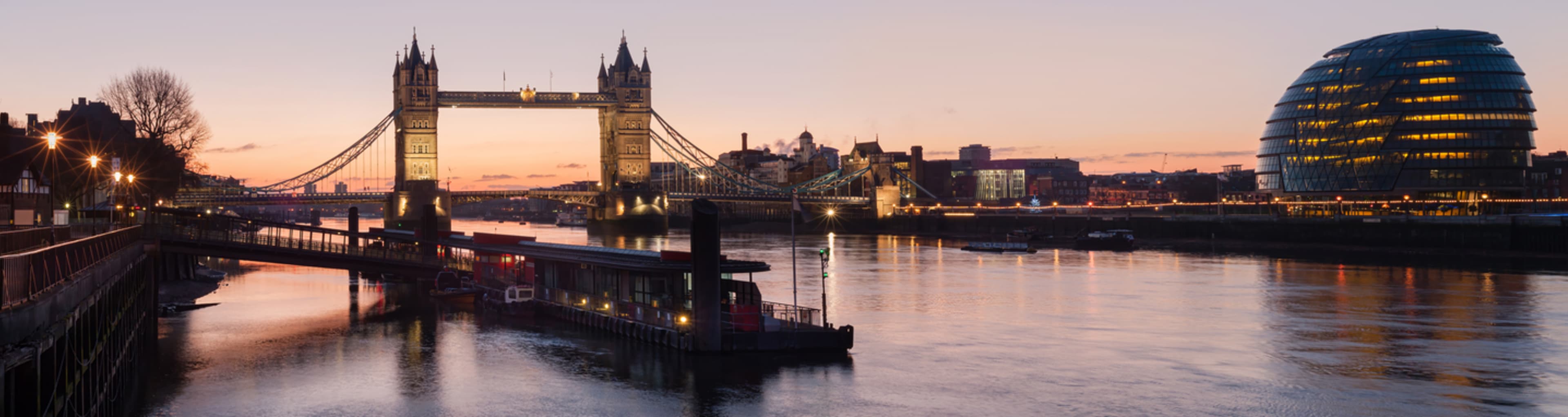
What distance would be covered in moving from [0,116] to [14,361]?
88.3ft

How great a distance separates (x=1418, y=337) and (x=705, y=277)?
24.7m

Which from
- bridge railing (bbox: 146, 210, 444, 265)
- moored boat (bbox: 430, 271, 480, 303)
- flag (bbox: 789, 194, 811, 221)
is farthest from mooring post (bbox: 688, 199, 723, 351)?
moored boat (bbox: 430, 271, 480, 303)

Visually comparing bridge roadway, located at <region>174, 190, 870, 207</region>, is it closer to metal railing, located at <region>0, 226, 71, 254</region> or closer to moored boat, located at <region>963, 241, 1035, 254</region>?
moored boat, located at <region>963, 241, 1035, 254</region>

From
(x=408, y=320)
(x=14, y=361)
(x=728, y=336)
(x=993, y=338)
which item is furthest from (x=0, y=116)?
(x=993, y=338)

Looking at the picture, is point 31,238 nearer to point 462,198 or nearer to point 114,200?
point 114,200

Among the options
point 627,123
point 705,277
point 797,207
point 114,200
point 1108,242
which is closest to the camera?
point 705,277

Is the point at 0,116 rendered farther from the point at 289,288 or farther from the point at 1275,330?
the point at 1275,330

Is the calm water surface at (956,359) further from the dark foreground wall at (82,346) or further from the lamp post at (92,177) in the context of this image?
the lamp post at (92,177)

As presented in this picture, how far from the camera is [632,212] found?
560 ft

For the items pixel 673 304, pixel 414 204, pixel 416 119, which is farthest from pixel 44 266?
pixel 416 119

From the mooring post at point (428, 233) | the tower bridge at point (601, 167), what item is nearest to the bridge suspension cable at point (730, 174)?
the tower bridge at point (601, 167)

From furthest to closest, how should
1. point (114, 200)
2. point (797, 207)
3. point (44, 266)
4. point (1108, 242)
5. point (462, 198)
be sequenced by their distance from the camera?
point (462, 198) < point (1108, 242) < point (114, 200) < point (797, 207) < point (44, 266)

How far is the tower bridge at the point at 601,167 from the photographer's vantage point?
517 feet

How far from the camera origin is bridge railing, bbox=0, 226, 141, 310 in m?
15.2
